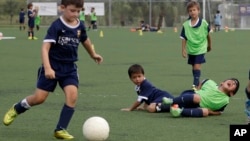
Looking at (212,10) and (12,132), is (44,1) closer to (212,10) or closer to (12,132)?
(212,10)

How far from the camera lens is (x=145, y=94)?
1057 centimetres

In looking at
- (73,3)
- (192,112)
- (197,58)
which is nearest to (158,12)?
(197,58)

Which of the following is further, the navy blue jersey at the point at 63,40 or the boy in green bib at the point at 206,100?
the boy in green bib at the point at 206,100

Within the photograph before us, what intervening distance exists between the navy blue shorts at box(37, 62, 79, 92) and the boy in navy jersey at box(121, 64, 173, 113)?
2.21 meters

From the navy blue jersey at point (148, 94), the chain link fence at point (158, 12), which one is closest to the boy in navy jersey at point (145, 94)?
the navy blue jersey at point (148, 94)

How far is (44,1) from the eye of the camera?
64.2m

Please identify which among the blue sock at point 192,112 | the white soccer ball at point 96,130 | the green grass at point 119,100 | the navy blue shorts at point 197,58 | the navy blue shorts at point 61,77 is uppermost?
the navy blue shorts at point 61,77

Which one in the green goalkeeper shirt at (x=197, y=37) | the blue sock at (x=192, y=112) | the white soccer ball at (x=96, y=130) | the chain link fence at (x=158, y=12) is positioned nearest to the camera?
the white soccer ball at (x=96, y=130)

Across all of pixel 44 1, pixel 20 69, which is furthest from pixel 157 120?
pixel 44 1

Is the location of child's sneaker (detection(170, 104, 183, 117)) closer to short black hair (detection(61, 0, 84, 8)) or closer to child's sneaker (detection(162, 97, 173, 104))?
child's sneaker (detection(162, 97, 173, 104))

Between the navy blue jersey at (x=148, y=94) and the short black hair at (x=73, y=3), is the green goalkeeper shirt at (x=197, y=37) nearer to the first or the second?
the navy blue jersey at (x=148, y=94)

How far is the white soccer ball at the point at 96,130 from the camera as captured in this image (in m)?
7.79

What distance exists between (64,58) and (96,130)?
1.08 metres

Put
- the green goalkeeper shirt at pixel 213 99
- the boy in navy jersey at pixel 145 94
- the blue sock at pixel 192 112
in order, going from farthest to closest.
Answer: the boy in navy jersey at pixel 145 94 < the green goalkeeper shirt at pixel 213 99 < the blue sock at pixel 192 112
